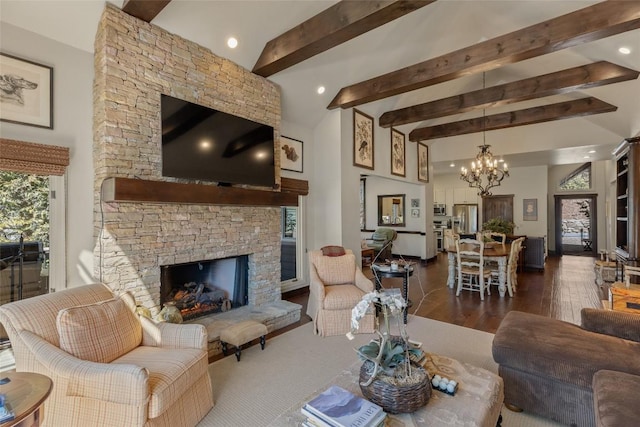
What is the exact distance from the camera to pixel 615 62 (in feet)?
14.0

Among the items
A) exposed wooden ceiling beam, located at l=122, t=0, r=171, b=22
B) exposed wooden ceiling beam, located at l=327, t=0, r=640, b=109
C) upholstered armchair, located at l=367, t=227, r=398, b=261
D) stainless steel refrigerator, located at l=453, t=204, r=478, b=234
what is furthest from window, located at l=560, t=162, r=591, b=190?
exposed wooden ceiling beam, located at l=122, t=0, r=171, b=22

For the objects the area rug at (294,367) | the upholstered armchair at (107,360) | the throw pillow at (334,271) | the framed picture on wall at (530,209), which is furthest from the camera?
the framed picture on wall at (530,209)

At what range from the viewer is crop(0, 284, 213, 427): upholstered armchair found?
1753 mm

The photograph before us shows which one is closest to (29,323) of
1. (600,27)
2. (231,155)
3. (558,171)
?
(231,155)

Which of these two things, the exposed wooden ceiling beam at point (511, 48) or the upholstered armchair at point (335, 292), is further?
the upholstered armchair at point (335, 292)

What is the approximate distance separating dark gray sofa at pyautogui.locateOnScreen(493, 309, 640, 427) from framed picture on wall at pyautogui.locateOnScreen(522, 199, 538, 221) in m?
8.54

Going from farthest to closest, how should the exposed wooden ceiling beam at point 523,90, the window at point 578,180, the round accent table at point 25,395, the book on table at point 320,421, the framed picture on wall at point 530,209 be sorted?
the window at point 578,180, the framed picture on wall at point 530,209, the exposed wooden ceiling beam at point 523,90, the book on table at point 320,421, the round accent table at point 25,395

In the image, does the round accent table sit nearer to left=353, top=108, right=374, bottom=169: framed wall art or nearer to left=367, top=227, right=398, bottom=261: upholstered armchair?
left=353, top=108, right=374, bottom=169: framed wall art

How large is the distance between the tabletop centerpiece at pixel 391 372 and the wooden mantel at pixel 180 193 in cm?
229

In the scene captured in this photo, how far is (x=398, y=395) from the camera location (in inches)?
62.2

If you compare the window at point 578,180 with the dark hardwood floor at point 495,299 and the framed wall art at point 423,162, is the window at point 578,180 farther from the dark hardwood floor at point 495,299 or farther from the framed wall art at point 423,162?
the framed wall art at point 423,162

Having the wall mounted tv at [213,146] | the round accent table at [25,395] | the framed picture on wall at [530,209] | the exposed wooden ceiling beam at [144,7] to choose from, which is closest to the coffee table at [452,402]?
the round accent table at [25,395]

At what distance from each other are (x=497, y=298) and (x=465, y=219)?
6700mm

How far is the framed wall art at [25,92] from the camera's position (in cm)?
257
